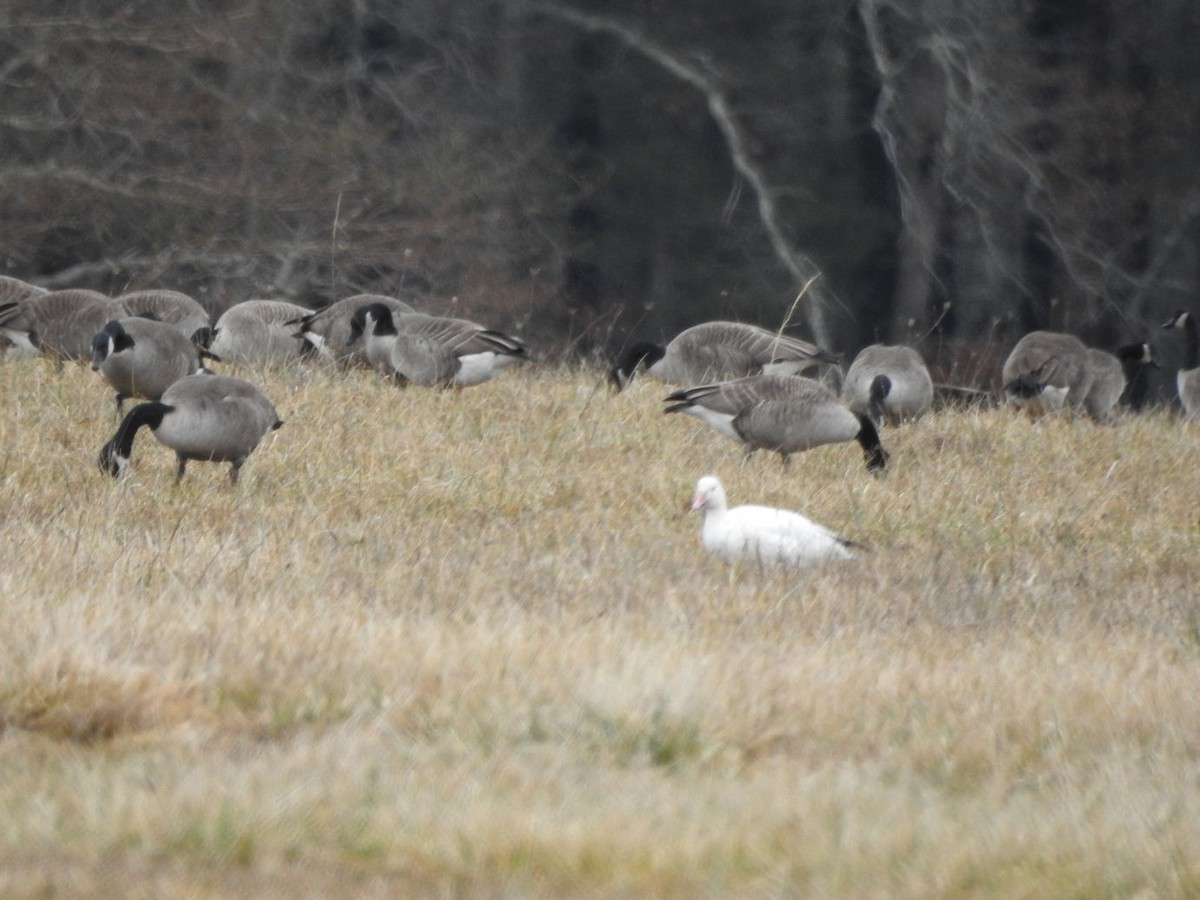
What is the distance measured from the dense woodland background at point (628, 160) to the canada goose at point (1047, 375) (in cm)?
273

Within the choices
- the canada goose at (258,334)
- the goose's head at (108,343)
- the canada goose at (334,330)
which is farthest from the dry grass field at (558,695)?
the canada goose at (258,334)

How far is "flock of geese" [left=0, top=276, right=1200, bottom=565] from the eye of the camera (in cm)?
852

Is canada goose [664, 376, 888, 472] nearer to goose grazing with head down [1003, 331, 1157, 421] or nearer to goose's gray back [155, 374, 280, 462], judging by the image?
goose's gray back [155, 374, 280, 462]

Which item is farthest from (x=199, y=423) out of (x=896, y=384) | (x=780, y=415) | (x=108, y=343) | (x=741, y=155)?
(x=741, y=155)

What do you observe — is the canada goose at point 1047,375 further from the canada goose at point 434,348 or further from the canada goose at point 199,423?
the canada goose at point 199,423

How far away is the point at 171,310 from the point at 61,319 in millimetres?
1560

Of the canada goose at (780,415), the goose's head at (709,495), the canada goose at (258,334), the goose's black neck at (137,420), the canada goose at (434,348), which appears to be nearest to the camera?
the goose's head at (709,495)

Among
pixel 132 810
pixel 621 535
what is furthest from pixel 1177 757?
pixel 621 535

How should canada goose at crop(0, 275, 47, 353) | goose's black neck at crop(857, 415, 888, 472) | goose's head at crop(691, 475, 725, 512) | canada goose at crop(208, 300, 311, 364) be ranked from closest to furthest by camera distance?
goose's head at crop(691, 475, 725, 512) → goose's black neck at crop(857, 415, 888, 472) → canada goose at crop(0, 275, 47, 353) → canada goose at crop(208, 300, 311, 364)

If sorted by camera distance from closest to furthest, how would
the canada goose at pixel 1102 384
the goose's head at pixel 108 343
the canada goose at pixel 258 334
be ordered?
1. the goose's head at pixel 108 343
2. the canada goose at pixel 258 334
3. the canada goose at pixel 1102 384

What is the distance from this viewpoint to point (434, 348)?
12.9 m

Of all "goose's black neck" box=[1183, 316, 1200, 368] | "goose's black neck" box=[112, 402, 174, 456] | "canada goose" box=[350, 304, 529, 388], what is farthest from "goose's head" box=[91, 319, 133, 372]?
"goose's black neck" box=[1183, 316, 1200, 368]

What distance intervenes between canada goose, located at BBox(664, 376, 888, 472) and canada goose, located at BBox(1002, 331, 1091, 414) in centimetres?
→ 403

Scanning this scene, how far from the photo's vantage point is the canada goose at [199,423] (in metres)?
8.51
